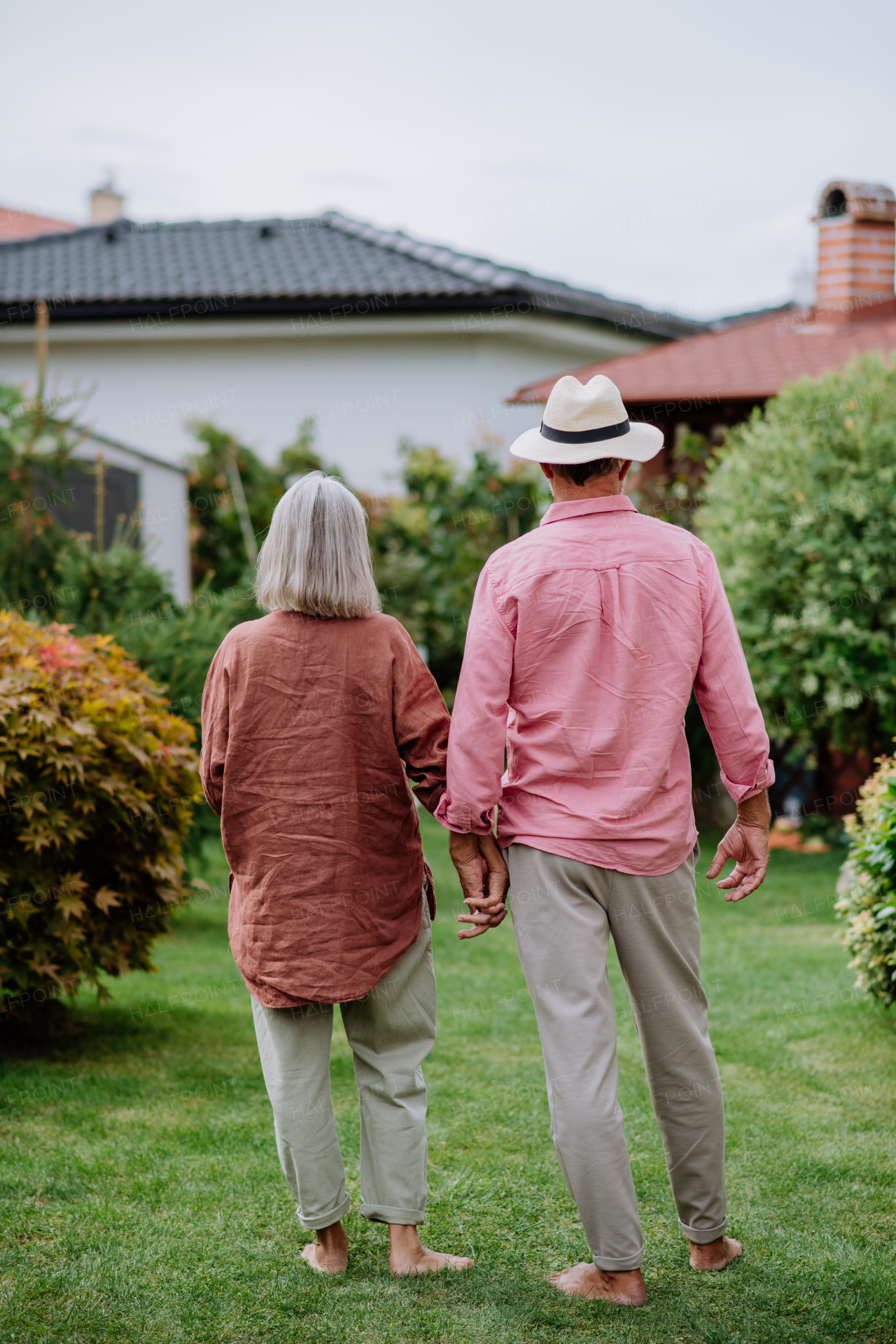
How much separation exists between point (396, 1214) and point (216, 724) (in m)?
1.25

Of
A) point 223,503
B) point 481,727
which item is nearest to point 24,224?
point 223,503

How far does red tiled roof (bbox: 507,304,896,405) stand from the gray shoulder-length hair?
839cm

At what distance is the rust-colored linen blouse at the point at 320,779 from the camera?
3.00 meters

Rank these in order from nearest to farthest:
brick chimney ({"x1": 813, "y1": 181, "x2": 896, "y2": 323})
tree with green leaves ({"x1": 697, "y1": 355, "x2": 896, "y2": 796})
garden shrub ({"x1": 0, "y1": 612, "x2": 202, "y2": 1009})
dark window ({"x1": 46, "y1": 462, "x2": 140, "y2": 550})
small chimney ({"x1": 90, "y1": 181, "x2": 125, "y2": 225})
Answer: garden shrub ({"x1": 0, "y1": 612, "x2": 202, "y2": 1009})
tree with green leaves ({"x1": 697, "y1": 355, "x2": 896, "y2": 796})
dark window ({"x1": 46, "y1": 462, "x2": 140, "y2": 550})
brick chimney ({"x1": 813, "y1": 181, "x2": 896, "y2": 323})
small chimney ({"x1": 90, "y1": 181, "x2": 125, "y2": 225})

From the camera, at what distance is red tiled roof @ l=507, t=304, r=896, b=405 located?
1131 cm

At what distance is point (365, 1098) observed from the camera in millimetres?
3084

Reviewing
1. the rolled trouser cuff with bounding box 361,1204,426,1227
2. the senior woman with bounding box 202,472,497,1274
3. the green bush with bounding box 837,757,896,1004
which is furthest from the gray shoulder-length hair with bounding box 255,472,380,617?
the green bush with bounding box 837,757,896,1004

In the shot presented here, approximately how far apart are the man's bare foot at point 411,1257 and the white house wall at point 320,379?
1123cm

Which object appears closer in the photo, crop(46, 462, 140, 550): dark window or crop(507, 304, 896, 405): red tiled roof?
crop(46, 462, 140, 550): dark window

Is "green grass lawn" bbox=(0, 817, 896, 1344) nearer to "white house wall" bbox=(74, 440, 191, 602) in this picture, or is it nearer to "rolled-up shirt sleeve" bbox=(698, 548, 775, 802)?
"rolled-up shirt sleeve" bbox=(698, 548, 775, 802)

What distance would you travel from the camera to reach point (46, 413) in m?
8.06

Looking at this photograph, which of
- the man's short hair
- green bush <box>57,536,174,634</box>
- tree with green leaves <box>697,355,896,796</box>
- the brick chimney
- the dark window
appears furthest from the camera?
the brick chimney

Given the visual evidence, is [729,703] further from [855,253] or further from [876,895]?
[855,253]

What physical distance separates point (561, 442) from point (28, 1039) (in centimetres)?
339
